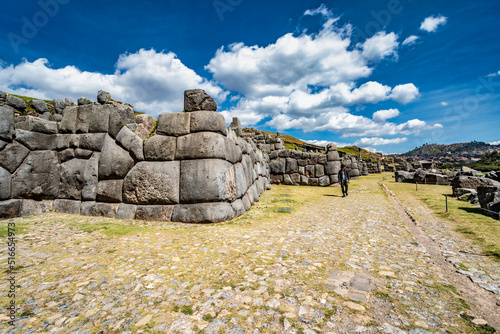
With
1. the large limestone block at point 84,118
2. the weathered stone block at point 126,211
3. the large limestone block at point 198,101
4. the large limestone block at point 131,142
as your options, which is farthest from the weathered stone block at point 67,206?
the large limestone block at point 198,101

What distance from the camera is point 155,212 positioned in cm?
691

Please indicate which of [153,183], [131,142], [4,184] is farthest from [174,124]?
[4,184]

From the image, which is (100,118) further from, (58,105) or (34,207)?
(34,207)

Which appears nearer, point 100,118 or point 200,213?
point 200,213

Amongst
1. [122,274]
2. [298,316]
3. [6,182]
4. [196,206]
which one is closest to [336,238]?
[298,316]

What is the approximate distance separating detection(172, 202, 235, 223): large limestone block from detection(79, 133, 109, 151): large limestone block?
3.87m

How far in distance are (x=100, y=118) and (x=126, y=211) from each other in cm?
361

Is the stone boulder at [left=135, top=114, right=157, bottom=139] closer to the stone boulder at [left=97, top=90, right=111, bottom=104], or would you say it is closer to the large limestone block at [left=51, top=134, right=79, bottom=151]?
the stone boulder at [left=97, top=90, right=111, bottom=104]

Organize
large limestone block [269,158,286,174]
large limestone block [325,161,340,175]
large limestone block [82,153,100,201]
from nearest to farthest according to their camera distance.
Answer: large limestone block [82,153,100,201]
large limestone block [325,161,340,175]
large limestone block [269,158,286,174]

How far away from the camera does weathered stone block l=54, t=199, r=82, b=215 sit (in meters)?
7.75

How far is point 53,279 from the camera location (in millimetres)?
3238

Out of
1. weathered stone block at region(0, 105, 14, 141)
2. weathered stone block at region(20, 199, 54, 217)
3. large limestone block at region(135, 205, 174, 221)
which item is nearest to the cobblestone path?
large limestone block at region(135, 205, 174, 221)

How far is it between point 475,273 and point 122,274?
5.51 metres

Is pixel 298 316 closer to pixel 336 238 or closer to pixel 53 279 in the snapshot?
pixel 336 238
